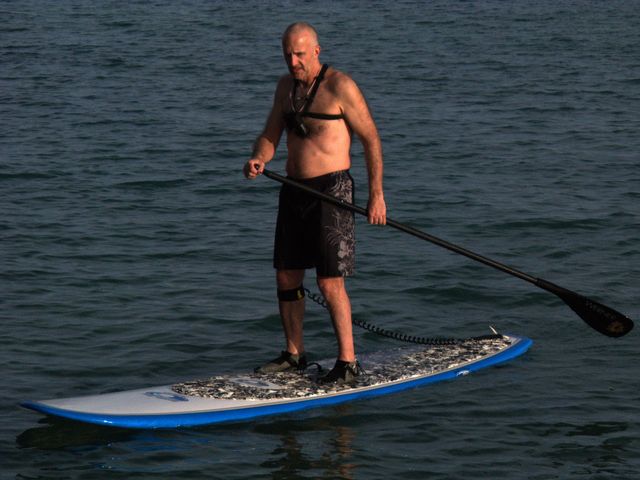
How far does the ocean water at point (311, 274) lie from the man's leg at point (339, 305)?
0.42 meters

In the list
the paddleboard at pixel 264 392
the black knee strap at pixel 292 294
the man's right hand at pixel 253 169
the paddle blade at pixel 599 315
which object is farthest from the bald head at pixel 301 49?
the paddle blade at pixel 599 315

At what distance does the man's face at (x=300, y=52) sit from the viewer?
764cm

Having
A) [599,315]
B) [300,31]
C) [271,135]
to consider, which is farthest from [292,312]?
[599,315]

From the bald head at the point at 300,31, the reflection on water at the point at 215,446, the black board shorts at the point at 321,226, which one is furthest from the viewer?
the black board shorts at the point at 321,226

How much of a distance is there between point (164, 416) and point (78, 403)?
19.1 inches

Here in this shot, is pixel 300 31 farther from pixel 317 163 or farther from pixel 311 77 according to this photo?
pixel 317 163

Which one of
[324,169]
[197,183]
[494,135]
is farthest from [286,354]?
[494,135]

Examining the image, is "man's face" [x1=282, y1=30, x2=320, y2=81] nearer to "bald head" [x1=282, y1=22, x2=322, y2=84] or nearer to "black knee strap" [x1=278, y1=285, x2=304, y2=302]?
"bald head" [x1=282, y1=22, x2=322, y2=84]

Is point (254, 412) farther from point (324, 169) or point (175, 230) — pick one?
point (175, 230)

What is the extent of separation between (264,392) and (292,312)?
1.74ft

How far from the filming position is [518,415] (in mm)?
8156

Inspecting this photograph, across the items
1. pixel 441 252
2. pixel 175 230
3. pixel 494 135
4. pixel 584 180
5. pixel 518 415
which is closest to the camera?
pixel 518 415

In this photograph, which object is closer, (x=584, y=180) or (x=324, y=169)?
(x=324, y=169)

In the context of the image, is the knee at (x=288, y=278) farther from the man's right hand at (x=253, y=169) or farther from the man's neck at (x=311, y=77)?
the man's neck at (x=311, y=77)
